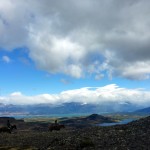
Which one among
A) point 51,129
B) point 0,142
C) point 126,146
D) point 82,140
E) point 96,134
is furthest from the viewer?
point 51,129

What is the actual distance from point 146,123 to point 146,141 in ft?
42.7

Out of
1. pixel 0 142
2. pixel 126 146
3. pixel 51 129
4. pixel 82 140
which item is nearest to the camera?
pixel 126 146

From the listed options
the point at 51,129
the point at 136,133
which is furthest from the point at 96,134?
the point at 51,129

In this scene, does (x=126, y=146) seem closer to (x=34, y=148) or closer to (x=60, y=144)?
(x=60, y=144)

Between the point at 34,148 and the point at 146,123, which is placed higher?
the point at 146,123

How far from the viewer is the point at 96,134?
5338cm

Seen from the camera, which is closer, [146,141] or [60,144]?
[146,141]

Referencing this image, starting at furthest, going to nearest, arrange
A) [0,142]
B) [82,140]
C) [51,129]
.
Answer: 1. [51,129]
2. [0,142]
3. [82,140]

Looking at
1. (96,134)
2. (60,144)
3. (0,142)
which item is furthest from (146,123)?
(0,142)

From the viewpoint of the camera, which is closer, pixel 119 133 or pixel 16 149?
pixel 119 133

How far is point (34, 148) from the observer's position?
178 feet

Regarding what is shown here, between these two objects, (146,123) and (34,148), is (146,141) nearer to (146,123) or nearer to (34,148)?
(146,123)

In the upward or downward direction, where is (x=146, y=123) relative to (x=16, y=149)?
upward

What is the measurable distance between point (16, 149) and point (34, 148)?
154 inches
